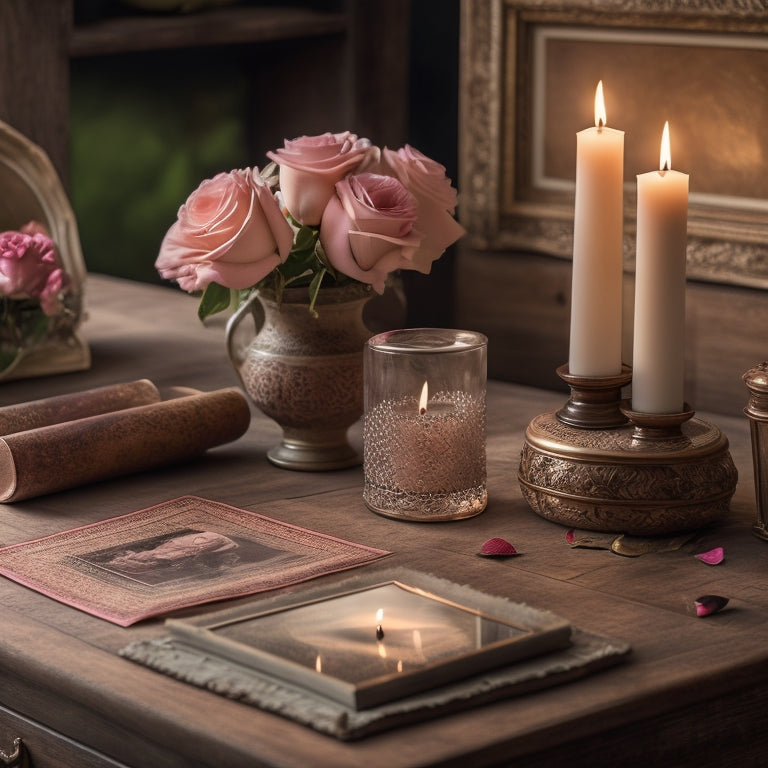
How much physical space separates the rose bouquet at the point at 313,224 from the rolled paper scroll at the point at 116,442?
0.11 metres

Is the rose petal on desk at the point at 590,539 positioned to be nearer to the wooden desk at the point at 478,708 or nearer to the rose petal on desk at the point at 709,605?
the wooden desk at the point at 478,708

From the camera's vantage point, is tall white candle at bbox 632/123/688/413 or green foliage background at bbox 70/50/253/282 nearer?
tall white candle at bbox 632/123/688/413

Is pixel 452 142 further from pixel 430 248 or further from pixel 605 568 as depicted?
pixel 605 568

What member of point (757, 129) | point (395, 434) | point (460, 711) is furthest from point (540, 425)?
point (757, 129)

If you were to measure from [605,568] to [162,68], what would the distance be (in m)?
1.67

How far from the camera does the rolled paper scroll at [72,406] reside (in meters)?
1.40

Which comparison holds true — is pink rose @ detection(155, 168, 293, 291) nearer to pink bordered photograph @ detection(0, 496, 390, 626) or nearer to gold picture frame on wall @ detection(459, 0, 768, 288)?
pink bordered photograph @ detection(0, 496, 390, 626)

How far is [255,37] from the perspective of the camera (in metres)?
2.26

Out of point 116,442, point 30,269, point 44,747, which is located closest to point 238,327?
point 116,442

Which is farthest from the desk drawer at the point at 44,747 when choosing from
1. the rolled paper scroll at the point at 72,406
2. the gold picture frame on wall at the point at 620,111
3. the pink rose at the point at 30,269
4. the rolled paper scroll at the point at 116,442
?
the gold picture frame on wall at the point at 620,111

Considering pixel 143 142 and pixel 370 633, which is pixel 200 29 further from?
pixel 370 633

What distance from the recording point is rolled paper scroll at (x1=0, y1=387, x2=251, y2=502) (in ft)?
4.29

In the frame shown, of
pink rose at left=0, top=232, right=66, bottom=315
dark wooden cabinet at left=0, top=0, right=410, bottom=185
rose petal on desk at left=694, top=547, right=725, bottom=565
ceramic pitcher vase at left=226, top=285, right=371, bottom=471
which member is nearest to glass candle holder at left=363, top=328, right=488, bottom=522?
ceramic pitcher vase at left=226, top=285, right=371, bottom=471

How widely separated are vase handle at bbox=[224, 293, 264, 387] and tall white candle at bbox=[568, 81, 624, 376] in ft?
1.10
